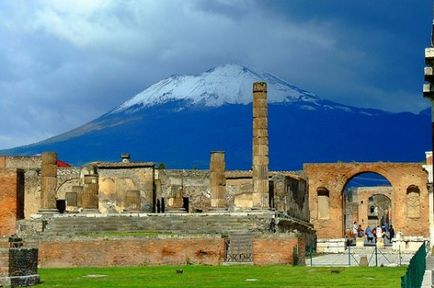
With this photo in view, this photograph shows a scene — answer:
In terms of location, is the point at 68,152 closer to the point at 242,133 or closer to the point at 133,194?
the point at 242,133

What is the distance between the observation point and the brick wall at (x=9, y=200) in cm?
4384

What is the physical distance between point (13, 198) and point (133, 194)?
5978mm

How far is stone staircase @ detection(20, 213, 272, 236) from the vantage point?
36.2 metres

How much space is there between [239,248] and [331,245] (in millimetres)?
19870

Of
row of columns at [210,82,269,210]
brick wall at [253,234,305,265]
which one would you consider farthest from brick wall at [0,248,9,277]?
row of columns at [210,82,269,210]

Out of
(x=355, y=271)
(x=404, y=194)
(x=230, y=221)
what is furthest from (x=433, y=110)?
(x=404, y=194)

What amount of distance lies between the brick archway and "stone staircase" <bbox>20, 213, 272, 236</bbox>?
1627 centimetres

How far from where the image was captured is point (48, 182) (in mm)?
41531

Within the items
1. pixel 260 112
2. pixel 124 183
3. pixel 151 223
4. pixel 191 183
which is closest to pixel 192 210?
pixel 191 183

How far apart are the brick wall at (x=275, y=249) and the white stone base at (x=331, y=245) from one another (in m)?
20.7

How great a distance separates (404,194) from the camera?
53094mm

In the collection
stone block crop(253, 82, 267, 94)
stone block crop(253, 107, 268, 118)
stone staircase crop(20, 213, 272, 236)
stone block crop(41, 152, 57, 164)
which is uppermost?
stone block crop(253, 82, 267, 94)

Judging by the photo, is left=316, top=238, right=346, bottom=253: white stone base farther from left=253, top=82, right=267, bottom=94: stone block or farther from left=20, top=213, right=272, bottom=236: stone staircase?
left=20, top=213, right=272, bottom=236: stone staircase

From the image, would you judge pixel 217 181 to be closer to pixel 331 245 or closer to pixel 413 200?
pixel 331 245
